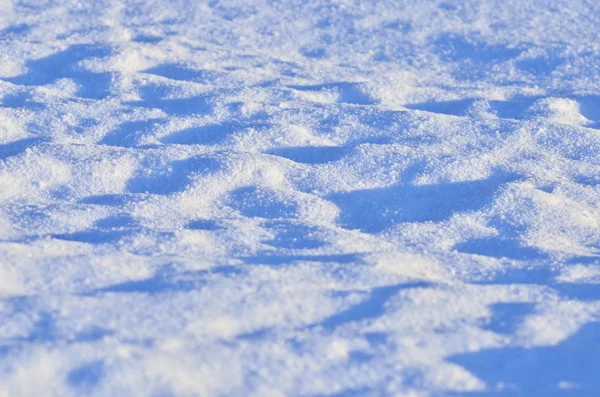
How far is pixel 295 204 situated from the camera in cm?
193

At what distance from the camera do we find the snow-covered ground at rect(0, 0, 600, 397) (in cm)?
141

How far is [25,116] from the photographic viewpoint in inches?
89.0

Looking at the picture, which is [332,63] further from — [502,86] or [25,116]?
[25,116]

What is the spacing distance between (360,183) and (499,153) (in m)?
0.46

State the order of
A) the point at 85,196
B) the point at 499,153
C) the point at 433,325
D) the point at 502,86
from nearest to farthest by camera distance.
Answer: the point at 433,325 → the point at 85,196 → the point at 499,153 → the point at 502,86

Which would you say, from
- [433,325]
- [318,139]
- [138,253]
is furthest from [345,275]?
[318,139]

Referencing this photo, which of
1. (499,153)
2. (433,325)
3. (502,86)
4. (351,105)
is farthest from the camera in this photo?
(502,86)

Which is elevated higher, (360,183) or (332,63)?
(332,63)

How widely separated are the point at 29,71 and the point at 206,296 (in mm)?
1448

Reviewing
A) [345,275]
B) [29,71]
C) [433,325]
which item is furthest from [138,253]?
[29,71]

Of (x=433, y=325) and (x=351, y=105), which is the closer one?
(x=433, y=325)

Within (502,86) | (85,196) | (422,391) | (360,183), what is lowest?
(85,196)

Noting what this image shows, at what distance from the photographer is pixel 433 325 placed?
1.52m

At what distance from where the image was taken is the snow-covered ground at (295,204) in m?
1.41
